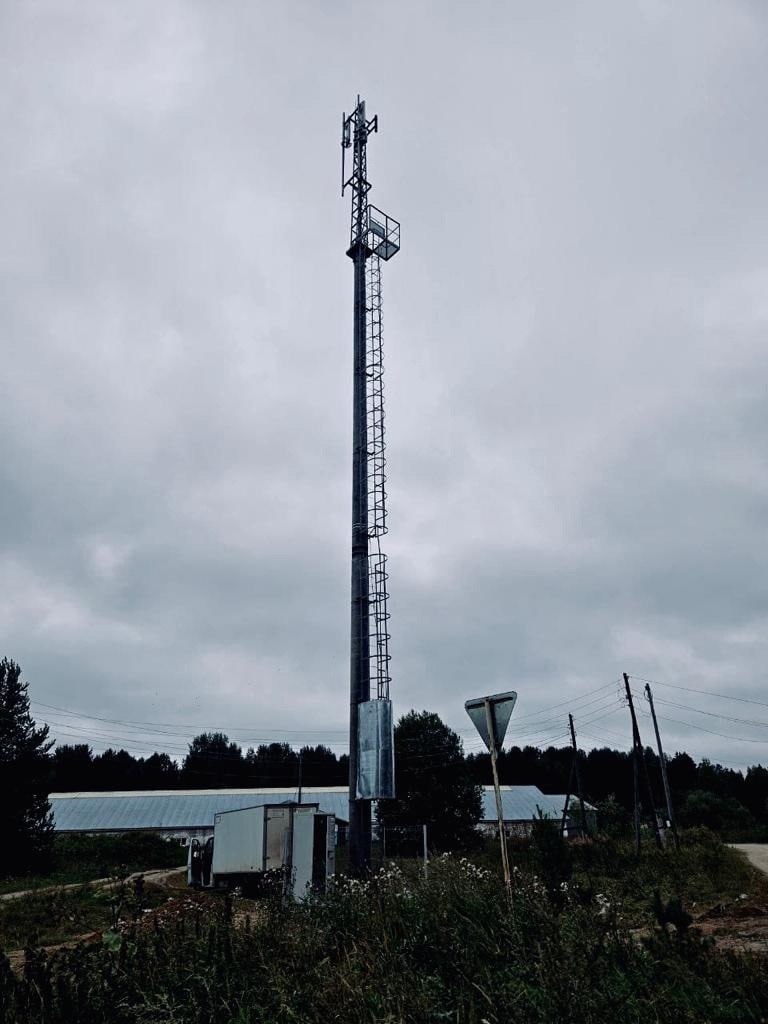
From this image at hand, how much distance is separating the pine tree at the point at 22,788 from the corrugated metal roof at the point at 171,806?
22430 millimetres

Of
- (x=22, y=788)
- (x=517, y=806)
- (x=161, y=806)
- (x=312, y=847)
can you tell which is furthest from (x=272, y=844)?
(x=517, y=806)

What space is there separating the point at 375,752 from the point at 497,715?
12.6m

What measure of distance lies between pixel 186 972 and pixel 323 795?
62.1 meters

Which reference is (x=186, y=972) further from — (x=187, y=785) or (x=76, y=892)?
(x=187, y=785)

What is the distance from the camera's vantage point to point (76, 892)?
79.3 ft

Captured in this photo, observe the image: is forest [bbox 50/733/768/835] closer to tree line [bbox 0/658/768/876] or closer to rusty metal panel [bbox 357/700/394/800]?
tree line [bbox 0/658/768/876]

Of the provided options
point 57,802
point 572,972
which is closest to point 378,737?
point 572,972

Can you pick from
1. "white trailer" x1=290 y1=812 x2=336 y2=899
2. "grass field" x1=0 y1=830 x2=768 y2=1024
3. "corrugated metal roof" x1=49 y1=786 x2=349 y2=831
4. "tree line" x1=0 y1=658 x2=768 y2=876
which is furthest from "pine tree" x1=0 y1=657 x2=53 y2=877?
"grass field" x1=0 y1=830 x2=768 y2=1024

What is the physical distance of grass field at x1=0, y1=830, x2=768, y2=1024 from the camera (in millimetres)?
5523

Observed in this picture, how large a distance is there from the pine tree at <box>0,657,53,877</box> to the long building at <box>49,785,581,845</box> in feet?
67.7

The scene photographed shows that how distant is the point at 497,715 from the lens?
10328 millimetres

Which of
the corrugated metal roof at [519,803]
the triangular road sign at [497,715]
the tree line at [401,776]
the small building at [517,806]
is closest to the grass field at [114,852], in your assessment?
the tree line at [401,776]

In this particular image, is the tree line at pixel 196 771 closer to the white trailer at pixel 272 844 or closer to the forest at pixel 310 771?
the forest at pixel 310 771

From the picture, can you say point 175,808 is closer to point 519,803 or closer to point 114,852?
point 114,852
